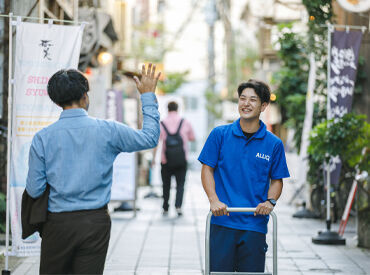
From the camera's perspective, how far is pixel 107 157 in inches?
175

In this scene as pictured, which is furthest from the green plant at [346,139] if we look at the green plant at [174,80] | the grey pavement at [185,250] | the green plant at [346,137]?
the green plant at [174,80]

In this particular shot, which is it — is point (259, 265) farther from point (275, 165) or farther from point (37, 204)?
point (37, 204)

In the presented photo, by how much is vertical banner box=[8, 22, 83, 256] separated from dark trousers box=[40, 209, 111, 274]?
315cm

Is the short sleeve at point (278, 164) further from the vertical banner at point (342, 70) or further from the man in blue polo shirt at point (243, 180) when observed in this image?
the vertical banner at point (342, 70)

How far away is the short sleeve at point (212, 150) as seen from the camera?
208 inches

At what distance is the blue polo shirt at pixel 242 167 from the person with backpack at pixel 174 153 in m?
8.47

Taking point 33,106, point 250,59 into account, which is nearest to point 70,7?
point 33,106

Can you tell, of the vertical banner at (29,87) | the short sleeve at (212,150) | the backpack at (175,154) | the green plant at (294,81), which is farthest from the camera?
the green plant at (294,81)

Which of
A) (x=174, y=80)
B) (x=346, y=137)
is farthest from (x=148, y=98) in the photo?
(x=174, y=80)

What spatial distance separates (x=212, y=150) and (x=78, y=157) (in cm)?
125

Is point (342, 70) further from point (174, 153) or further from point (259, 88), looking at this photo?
point (259, 88)

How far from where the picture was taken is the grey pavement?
857 cm

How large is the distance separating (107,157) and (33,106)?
324 centimetres

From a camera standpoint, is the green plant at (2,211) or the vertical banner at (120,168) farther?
the vertical banner at (120,168)
